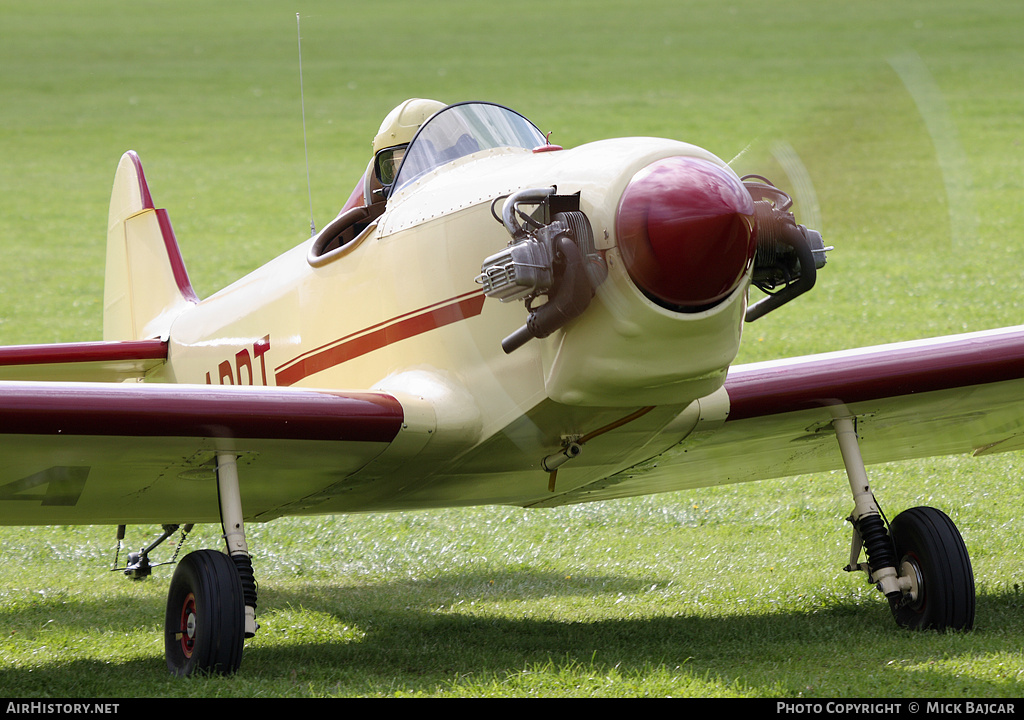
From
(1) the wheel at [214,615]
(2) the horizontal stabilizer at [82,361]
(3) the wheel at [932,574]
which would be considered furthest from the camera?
(2) the horizontal stabilizer at [82,361]

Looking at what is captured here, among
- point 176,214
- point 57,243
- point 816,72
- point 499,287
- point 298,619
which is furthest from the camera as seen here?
point 816,72

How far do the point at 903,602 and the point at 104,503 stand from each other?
397 cm

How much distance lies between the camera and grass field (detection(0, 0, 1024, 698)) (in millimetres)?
5605

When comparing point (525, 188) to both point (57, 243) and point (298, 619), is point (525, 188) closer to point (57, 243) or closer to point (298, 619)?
point (298, 619)

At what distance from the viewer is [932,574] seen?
5.95m

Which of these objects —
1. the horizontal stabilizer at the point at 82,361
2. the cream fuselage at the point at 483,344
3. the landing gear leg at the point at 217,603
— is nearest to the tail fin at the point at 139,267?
the horizontal stabilizer at the point at 82,361

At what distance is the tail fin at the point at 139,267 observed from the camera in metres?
9.45

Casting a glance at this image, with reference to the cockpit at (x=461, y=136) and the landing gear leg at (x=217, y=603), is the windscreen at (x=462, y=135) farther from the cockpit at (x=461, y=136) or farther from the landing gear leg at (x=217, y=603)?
the landing gear leg at (x=217, y=603)

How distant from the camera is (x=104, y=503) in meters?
6.10

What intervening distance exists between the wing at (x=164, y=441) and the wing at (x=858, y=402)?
172 centimetres

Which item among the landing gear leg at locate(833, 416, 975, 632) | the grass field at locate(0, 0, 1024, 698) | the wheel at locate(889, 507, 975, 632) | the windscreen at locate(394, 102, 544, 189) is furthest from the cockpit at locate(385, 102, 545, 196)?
the wheel at locate(889, 507, 975, 632)

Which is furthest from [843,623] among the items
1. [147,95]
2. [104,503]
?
[147,95]

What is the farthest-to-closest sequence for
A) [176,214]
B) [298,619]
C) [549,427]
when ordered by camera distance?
[176,214] → [298,619] → [549,427]

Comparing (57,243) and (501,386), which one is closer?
(501,386)
